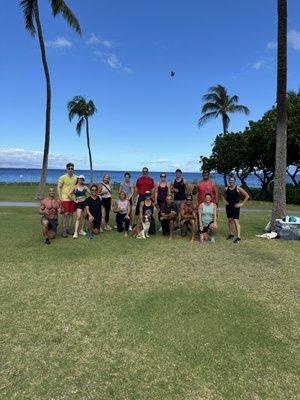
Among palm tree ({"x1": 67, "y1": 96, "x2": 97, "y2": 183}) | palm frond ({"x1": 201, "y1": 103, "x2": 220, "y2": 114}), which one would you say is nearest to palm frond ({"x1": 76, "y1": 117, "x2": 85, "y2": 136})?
palm tree ({"x1": 67, "y1": 96, "x2": 97, "y2": 183})

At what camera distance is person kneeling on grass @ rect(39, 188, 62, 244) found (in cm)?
933

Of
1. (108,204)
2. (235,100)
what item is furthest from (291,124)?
(108,204)

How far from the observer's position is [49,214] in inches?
372

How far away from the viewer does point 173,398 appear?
11.2 feet

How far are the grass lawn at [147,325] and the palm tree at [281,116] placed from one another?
310cm

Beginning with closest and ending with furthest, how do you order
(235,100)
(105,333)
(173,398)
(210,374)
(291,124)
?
1. (173,398)
2. (210,374)
3. (105,333)
4. (291,124)
5. (235,100)

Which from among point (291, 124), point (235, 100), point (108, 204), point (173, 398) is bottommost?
point (173, 398)

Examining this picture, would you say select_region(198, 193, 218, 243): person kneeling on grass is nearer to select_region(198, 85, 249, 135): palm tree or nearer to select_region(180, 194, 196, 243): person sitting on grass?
select_region(180, 194, 196, 243): person sitting on grass

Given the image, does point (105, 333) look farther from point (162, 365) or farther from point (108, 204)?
point (108, 204)

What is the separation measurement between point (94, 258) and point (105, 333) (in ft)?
10.7

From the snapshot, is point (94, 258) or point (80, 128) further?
point (80, 128)

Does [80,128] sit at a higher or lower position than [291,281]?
higher

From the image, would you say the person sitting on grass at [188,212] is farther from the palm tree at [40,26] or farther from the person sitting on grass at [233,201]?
the palm tree at [40,26]

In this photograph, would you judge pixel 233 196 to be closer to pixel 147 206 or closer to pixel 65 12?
pixel 147 206
